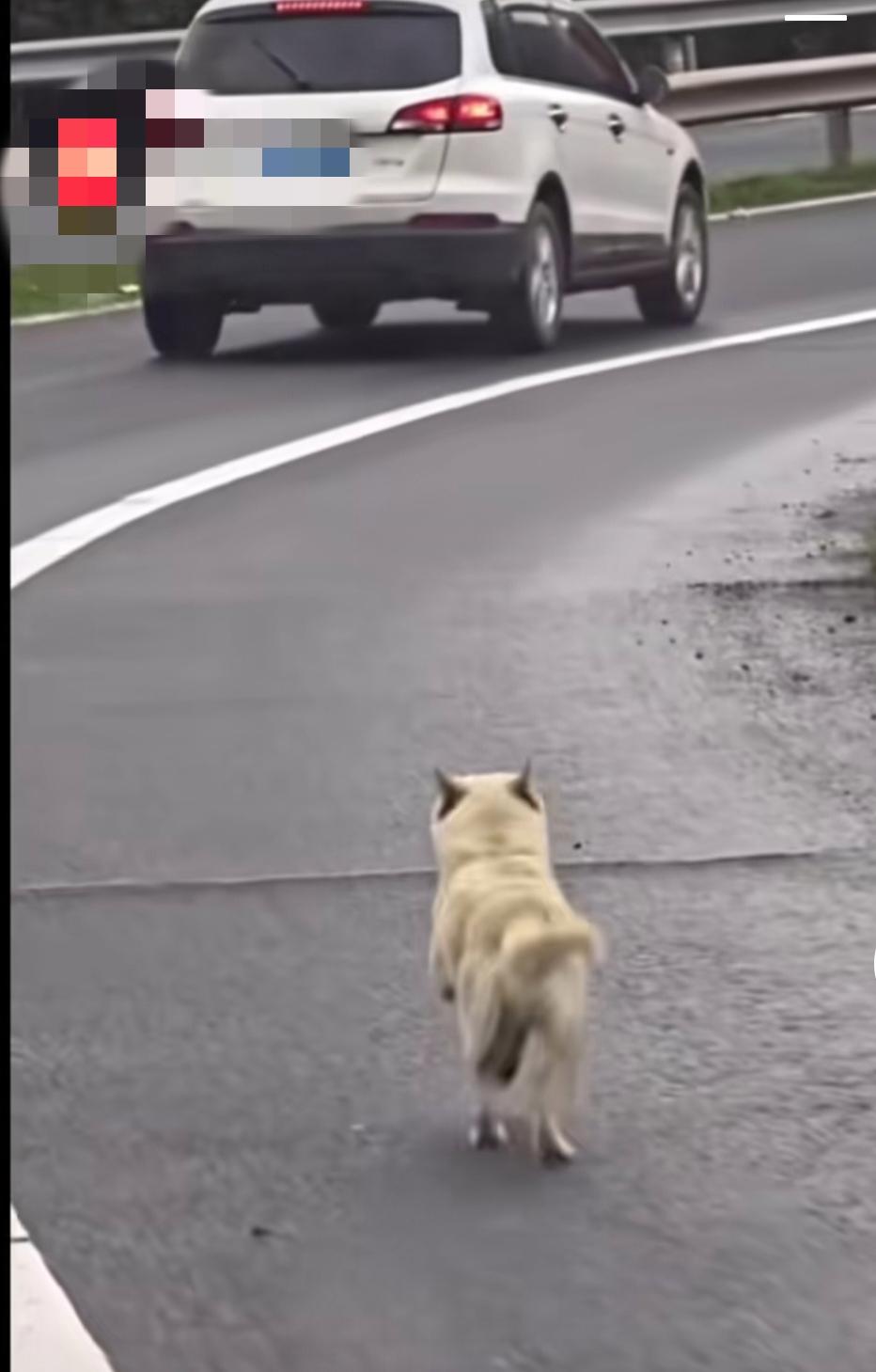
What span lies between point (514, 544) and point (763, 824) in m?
4.06

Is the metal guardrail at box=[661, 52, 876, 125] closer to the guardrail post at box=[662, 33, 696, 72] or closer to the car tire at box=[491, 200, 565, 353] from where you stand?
the guardrail post at box=[662, 33, 696, 72]

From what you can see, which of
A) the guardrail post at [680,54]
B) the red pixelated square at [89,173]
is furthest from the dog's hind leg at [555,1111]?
the guardrail post at [680,54]

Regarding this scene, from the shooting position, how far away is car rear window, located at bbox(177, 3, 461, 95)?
17.0m

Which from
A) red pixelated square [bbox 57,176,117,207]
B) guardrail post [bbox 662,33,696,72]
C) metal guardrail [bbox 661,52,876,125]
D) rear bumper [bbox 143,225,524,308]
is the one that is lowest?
guardrail post [bbox 662,33,696,72]

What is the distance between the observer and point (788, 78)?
88.1 feet

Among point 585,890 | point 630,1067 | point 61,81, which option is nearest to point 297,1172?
point 630,1067

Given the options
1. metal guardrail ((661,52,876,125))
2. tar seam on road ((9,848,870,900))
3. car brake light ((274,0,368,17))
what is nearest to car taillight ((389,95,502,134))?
car brake light ((274,0,368,17))

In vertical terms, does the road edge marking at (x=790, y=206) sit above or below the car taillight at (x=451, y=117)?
below

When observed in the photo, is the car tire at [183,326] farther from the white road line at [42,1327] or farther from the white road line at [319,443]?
the white road line at [42,1327]

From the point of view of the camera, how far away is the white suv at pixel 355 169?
55.4ft

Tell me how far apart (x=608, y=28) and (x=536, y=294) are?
37.8 ft

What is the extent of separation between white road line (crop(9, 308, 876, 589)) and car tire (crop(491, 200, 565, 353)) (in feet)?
1.34

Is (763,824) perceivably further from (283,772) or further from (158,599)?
(158,599)

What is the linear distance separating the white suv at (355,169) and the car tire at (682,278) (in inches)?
55.6
